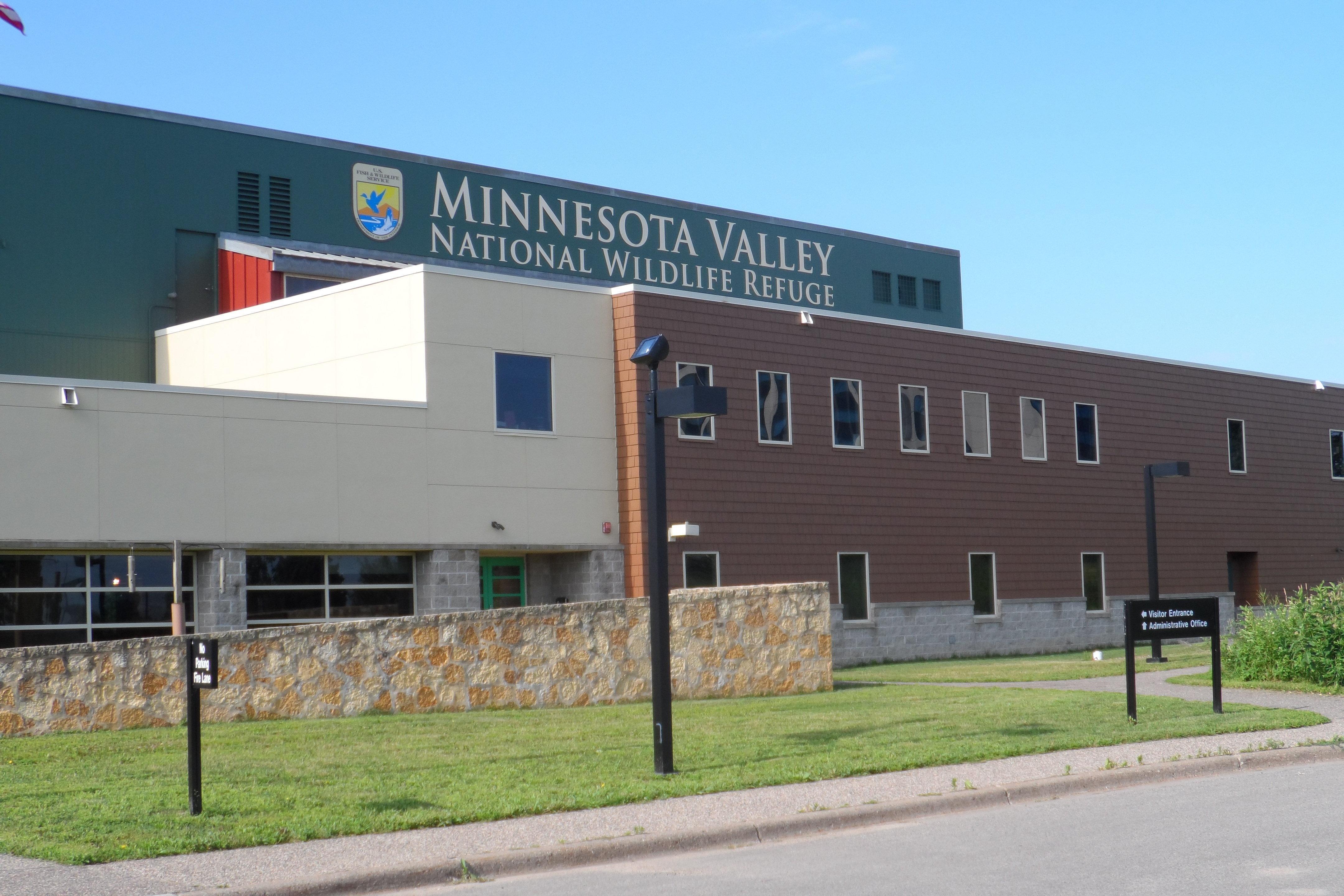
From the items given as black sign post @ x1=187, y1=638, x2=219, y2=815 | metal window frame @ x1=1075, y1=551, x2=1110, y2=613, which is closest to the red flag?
black sign post @ x1=187, y1=638, x2=219, y2=815

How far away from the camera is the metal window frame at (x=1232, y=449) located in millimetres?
37781

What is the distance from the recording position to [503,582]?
26422 millimetres

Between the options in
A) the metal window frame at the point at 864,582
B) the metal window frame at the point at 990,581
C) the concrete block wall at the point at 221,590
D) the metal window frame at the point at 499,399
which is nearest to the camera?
the concrete block wall at the point at 221,590

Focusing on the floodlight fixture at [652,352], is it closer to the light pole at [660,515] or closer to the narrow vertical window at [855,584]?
Answer: the light pole at [660,515]

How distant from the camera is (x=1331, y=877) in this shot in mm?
8125

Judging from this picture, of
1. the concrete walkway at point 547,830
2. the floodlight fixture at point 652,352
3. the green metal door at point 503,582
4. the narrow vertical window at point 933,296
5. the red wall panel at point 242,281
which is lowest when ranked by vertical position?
the concrete walkway at point 547,830

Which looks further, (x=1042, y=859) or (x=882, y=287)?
(x=882, y=287)

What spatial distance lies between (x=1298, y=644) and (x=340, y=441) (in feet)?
48.0

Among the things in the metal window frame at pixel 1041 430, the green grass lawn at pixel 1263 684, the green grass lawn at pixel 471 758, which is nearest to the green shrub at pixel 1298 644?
the green grass lawn at pixel 1263 684

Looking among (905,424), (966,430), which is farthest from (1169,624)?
(966,430)

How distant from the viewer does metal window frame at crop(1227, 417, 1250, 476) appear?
124 ft

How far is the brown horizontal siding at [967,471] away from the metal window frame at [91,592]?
778 centimetres

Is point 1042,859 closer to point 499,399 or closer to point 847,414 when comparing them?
point 499,399

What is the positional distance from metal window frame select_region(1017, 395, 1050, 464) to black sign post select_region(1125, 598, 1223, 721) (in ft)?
56.5
